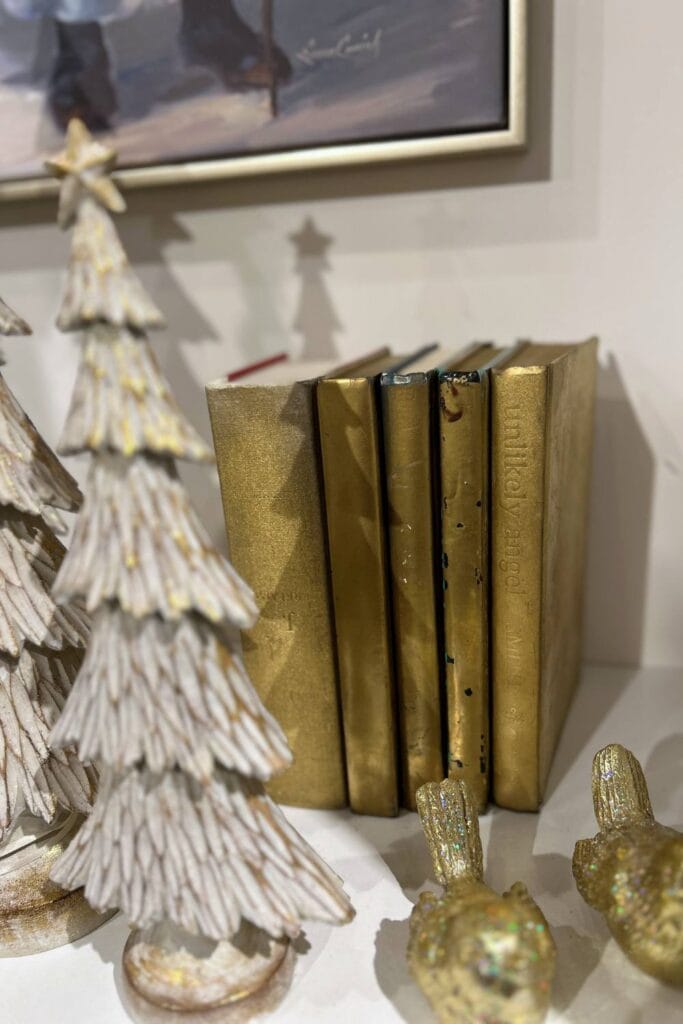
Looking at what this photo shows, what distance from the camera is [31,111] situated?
2.68ft

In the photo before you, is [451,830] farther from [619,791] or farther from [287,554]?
[287,554]

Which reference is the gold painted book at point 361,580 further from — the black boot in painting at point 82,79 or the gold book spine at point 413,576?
the black boot in painting at point 82,79

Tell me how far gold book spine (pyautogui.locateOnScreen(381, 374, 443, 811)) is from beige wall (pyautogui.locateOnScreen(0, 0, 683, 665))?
0.29m

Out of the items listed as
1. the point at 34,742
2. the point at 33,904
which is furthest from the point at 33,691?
the point at 33,904

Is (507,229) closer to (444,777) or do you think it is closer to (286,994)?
(444,777)

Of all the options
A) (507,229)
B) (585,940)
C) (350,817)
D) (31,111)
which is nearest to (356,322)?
(507,229)

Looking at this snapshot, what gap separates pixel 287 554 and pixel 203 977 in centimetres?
31

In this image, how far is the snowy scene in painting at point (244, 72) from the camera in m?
0.71

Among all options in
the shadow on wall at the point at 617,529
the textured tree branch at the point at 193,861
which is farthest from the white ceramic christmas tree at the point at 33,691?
the shadow on wall at the point at 617,529

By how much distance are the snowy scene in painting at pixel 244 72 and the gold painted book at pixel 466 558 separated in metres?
0.26

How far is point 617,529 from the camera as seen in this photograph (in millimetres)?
881

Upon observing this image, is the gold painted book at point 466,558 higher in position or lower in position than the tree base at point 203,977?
higher

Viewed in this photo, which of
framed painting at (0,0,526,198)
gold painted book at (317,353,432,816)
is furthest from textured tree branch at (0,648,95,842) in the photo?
framed painting at (0,0,526,198)
